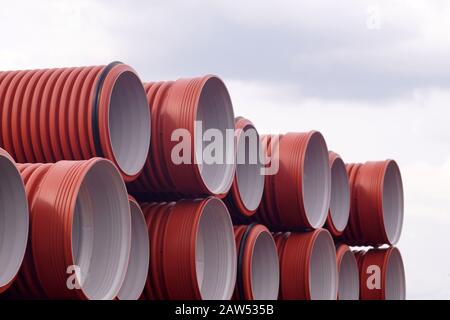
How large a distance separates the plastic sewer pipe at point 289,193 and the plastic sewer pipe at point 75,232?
5.57 metres

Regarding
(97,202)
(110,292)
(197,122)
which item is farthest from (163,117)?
(110,292)

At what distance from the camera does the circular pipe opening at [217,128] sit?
12852mm

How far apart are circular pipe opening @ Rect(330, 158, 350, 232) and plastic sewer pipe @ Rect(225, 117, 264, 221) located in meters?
3.91

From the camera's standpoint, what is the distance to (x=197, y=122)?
12070mm

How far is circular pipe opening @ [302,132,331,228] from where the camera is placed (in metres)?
16.5

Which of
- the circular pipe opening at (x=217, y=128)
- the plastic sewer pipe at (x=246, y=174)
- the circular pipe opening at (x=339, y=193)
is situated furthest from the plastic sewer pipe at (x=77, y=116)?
the circular pipe opening at (x=339, y=193)

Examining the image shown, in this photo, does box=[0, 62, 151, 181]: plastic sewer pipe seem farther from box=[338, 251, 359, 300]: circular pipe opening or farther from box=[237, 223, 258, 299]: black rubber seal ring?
box=[338, 251, 359, 300]: circular pipe opening

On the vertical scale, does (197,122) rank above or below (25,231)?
above

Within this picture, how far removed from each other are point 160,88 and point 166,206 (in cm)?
187

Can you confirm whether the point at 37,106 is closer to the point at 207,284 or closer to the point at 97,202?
the point at 97,202

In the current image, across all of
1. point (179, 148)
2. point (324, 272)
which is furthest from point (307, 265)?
point (179, 148)

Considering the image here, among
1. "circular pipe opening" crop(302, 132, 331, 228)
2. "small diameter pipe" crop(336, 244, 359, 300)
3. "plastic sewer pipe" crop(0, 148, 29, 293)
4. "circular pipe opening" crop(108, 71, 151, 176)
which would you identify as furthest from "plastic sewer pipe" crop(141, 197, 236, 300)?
"small diameter pipe" crop(336, 244, 359, 300)

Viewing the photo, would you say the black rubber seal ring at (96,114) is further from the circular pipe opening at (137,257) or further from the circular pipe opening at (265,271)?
the circular pipe opening at (265,271)

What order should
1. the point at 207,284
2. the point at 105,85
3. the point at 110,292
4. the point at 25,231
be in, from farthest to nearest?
1. the point at 207,284
2. the point at 105,85
3. the point at 110,292
4. the point at 25,231
